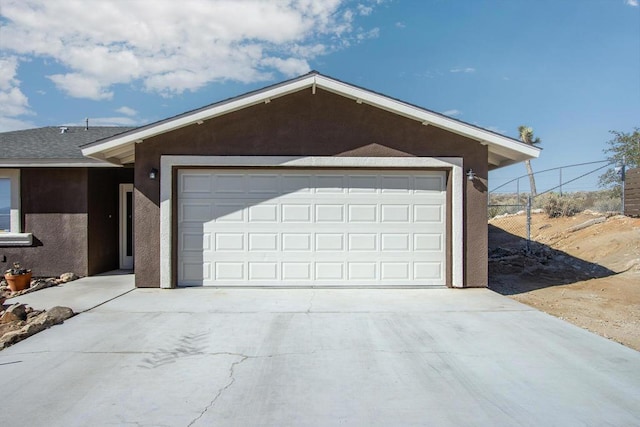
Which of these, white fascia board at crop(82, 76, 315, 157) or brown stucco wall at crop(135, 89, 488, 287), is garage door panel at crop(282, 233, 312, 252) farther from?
white fascia board at crop(82, 76, 315, 157)

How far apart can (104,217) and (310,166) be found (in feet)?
19.9

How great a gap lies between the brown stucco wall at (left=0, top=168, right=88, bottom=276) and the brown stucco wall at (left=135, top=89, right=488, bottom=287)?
2691 mm

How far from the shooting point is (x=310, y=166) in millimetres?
8172

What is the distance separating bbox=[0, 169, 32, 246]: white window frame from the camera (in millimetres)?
9719

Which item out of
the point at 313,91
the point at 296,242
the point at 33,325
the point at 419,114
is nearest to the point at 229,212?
the point at 296,242

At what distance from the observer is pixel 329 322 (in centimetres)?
592

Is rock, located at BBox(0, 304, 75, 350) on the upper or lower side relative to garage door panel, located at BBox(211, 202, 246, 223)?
lower

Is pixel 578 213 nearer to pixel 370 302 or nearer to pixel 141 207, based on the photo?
pixel 370 302

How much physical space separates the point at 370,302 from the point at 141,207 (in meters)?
4.97

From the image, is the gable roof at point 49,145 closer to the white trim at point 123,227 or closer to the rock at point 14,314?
the white trim at point 123,227

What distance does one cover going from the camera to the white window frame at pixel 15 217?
972 cm

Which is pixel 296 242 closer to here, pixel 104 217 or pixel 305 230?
pixel 305 230

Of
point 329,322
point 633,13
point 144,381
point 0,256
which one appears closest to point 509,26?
point 633,13

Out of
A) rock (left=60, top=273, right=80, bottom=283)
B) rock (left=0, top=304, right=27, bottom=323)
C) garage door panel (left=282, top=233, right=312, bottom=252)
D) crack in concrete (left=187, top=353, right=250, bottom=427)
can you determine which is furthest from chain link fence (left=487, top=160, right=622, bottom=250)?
rock (left=0, top=304, right=27, bottom=323)
